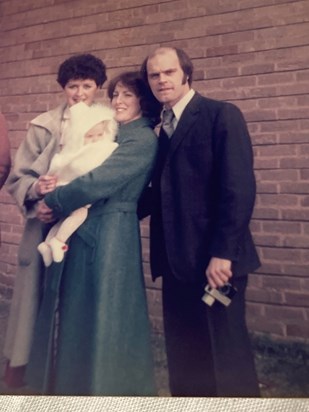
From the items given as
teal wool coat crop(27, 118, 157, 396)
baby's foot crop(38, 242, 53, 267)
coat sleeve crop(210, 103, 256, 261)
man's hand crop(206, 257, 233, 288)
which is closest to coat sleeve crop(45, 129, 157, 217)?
teal wool coat crop(27, 118, 157, 396)

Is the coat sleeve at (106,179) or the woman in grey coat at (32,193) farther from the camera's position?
the woman in grey coat at (32,193)

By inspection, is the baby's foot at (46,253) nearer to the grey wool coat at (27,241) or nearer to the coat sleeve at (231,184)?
the grey wool coat at (27,241)

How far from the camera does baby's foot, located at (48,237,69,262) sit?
3.87ft

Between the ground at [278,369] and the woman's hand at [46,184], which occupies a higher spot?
the woman's hand at [46,184]

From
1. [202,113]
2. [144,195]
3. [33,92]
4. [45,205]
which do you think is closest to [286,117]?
[202,113]

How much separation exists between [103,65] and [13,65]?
40 cm

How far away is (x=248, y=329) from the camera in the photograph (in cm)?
124

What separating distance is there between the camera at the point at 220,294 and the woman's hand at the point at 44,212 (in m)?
0.53

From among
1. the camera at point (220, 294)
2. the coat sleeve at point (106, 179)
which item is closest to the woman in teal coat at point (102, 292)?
the coat sleeve at point (106, 179)

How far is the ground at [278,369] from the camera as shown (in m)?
1.22

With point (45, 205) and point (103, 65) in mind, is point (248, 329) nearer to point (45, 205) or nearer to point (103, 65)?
point (45, 205)

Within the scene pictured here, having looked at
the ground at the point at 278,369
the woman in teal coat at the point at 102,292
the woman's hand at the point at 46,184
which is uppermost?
the woman's hand at the point at 46,184

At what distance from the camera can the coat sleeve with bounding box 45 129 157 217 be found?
0.41 metres

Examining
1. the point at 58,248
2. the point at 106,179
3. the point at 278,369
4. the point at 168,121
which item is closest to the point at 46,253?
the point at 58,248
